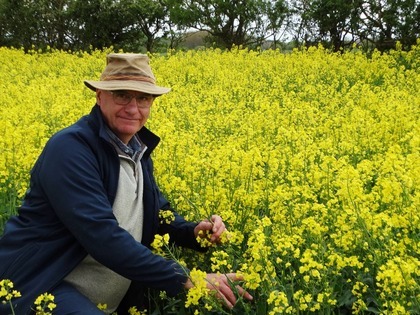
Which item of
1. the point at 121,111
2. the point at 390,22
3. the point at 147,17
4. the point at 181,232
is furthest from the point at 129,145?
the point at 147,17

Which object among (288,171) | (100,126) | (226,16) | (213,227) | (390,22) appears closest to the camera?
(100,126)

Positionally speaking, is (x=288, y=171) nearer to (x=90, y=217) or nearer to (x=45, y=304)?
(x=90, y=217)

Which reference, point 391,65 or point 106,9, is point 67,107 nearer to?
point 391,65

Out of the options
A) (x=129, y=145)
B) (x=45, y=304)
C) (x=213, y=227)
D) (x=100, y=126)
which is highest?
(x=100, y=126)

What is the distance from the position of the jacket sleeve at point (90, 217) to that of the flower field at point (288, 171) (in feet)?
0.76

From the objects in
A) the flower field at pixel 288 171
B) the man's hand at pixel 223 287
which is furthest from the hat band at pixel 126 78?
the man's hand at pixel 223 287

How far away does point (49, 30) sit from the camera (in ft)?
60.5

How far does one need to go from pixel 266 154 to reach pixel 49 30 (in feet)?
51.9

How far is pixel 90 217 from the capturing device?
2580 mm

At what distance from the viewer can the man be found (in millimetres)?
2615

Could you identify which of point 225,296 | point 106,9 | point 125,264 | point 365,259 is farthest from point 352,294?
point 106,9

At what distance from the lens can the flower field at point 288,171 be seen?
2627 mm

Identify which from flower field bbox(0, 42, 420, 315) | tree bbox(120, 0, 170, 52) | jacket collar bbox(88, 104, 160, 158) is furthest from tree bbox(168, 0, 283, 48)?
jacket collar bbox(88, 104, 160, 158)

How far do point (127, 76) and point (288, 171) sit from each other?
1593 mm
